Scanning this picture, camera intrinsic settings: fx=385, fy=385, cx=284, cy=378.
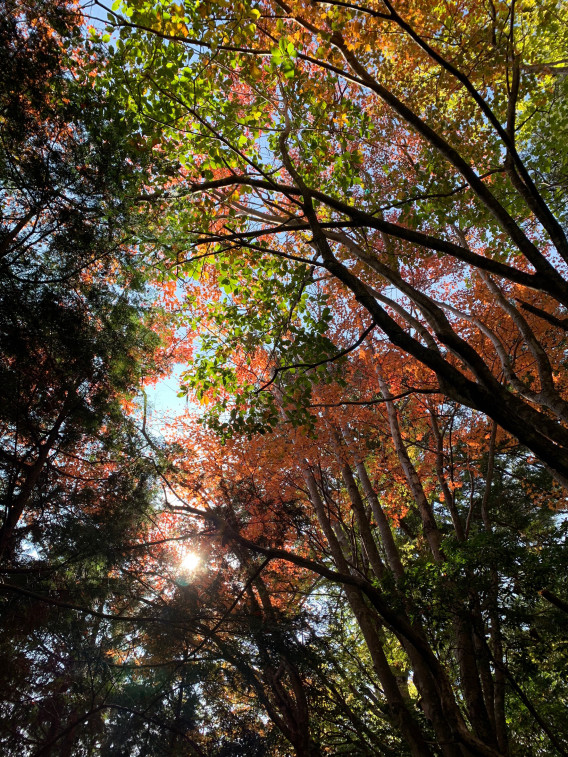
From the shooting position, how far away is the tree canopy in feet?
12.7

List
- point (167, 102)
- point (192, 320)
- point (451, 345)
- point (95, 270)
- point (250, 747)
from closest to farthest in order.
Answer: point (451, 345)
point (167, 102)
point (95, 270)
point (192, 320)
point (250, 747)

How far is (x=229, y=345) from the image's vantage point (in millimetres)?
5824

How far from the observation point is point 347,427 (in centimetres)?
923

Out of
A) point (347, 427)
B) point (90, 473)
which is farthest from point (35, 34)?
point (347, 427)

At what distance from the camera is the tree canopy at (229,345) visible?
153 inches

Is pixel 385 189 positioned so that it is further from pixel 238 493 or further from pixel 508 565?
pixel 238 493

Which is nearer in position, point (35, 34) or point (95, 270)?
point (35, 34)

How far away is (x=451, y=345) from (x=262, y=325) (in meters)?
3.42

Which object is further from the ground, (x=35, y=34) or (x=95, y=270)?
(x=35, y=34)

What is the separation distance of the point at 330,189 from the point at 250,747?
9.91 meters

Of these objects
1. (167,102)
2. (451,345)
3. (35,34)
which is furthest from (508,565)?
(35,34)

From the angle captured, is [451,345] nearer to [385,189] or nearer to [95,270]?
[95,270]

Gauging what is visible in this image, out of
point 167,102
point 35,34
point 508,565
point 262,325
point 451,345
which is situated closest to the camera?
point 451,345

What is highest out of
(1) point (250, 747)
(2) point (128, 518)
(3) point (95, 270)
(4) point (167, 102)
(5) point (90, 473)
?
(4) point (167, 102)
